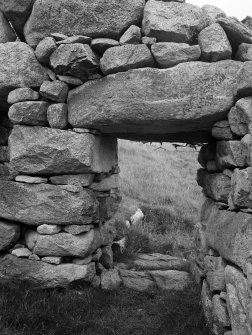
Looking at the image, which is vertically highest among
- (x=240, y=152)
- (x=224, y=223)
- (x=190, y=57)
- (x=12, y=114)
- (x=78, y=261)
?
(x=190, y=57)

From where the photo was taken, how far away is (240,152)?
11.9ft

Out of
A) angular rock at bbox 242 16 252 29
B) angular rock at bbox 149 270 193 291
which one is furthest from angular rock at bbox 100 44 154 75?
angular rock at bbox 149 270 193 291

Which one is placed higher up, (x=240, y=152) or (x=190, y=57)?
(x=190, y=57)

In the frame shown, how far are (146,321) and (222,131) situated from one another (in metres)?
2.16

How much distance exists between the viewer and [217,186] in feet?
13.7

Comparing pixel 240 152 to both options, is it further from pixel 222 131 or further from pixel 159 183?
Result: pixel 159 183

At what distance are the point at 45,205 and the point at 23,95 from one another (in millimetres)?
1241

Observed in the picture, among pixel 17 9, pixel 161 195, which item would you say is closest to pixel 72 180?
pixel 17 9

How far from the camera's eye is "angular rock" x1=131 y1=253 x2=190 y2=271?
233 inches

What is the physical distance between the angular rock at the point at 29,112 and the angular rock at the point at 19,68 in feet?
0.75

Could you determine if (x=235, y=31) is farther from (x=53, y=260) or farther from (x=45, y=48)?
(x=53, y=260)

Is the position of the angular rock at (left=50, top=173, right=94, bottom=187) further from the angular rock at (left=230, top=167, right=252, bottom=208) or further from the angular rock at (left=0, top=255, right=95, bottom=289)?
the angular rock at (left=230, top=167, right=252, bottom=208)

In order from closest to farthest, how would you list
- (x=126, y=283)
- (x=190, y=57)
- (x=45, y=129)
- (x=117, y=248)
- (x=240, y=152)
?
(x=240, y=152) < (x=190, y=57) < (x=45, y=129) < (x=126, y=283) < (x=117, y=248)

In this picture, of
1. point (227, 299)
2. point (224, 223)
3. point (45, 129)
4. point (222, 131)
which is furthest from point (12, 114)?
point (227, 299)
